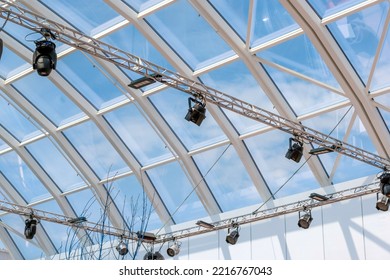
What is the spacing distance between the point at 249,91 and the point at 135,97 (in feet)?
9.14

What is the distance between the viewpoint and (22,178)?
A: 1903cm

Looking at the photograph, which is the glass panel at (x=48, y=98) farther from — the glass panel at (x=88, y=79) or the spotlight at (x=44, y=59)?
the spotlight at (x=44, y=59)

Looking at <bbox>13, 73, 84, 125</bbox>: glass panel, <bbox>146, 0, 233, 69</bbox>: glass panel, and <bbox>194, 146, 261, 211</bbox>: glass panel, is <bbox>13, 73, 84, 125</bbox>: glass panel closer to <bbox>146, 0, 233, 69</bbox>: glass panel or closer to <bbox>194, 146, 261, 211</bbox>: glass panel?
<bbox>194, 146, 261, 211</bbox>: glass panel

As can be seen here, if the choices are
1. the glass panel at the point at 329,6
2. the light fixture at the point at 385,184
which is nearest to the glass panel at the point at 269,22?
the glass panel at the point at 329,6

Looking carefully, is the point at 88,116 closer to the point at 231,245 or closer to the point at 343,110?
the point at 231,245

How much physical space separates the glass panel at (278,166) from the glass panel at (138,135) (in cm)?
248

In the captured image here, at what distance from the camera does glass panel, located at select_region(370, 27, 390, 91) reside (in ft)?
39.6

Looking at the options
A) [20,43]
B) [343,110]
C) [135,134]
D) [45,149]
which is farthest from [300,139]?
[45,149]

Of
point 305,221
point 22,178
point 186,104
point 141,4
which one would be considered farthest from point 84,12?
point 22,178

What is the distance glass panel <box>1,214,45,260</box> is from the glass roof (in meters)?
1.21

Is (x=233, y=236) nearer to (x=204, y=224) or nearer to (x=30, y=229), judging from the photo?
(x=204, y=224)

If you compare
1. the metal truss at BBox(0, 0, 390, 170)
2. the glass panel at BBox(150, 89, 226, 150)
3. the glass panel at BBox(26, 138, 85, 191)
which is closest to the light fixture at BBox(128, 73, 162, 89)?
the metal truss at BBox(0, 0, 390, 170)

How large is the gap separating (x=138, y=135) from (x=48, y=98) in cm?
249

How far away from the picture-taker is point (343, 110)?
43.8ft
